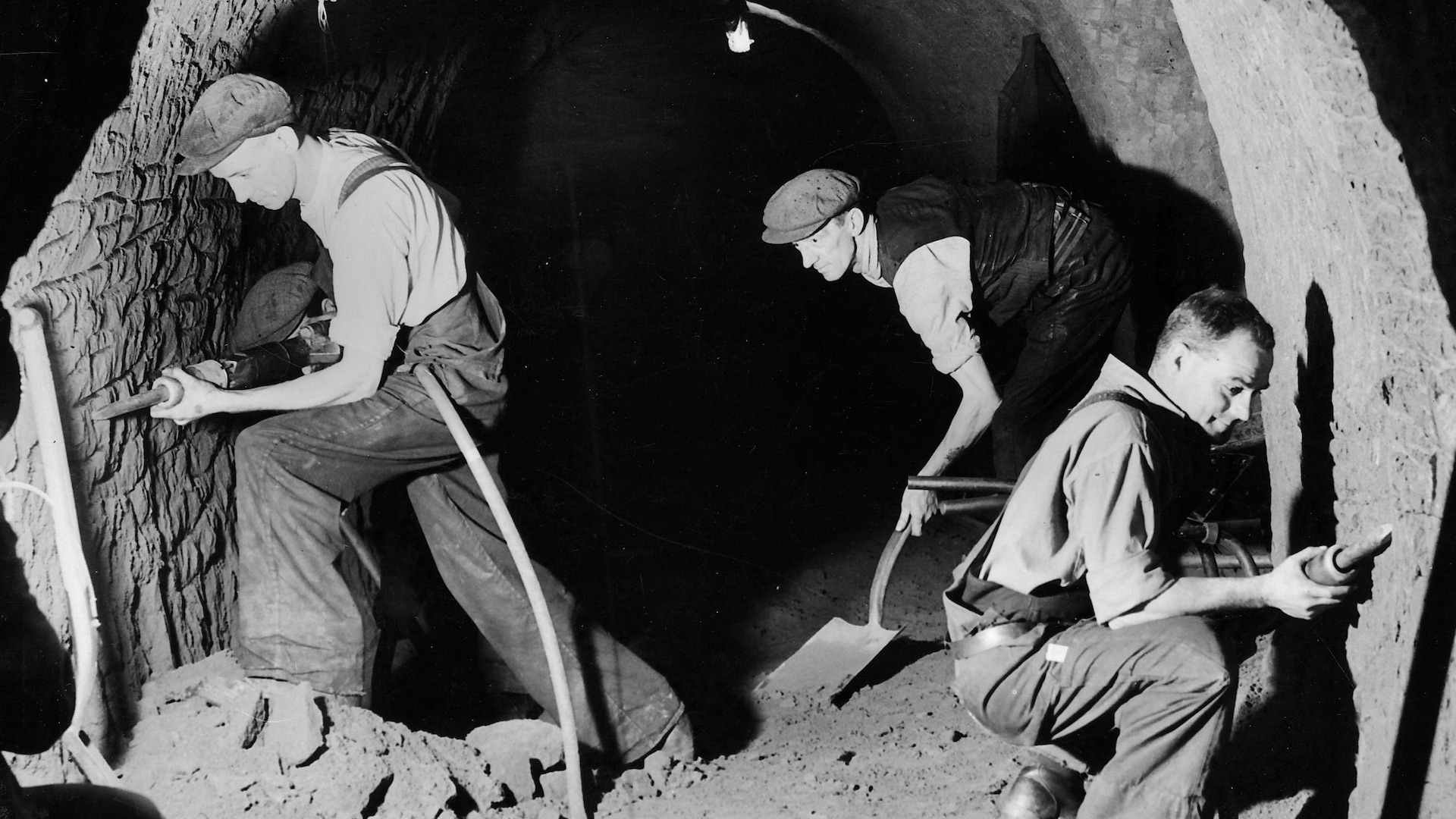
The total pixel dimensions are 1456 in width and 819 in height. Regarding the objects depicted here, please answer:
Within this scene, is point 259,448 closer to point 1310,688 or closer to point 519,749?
point 519,749

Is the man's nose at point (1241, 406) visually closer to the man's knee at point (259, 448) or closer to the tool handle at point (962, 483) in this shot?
the tool handle at point (962, 483)

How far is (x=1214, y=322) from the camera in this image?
254 centimetres

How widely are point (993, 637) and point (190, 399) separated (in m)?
2.19

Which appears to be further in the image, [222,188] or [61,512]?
[222,188]

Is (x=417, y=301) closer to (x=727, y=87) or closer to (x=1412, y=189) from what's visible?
(x=1412, y=189)

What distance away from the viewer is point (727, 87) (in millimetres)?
7539

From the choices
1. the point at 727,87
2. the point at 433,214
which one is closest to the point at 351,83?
the point at 433,214

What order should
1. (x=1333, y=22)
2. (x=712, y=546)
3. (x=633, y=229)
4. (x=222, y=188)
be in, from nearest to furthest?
(x=1333, y=22)
(x=222, y=188)
(x=712, y=546)
(x=633, y=229)

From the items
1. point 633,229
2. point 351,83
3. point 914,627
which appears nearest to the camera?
point 351,83

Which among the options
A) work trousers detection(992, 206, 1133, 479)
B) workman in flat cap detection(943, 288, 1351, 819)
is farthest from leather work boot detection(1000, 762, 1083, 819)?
work trousers detection(992, 206, 1133, 479)

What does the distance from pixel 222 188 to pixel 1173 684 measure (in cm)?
300

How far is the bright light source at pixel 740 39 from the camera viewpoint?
22.8 feet

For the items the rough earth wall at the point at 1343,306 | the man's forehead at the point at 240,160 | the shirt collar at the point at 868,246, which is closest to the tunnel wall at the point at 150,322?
the man's forehead at the point at 240,160

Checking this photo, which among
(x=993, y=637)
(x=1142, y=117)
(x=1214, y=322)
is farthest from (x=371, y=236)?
(x=1142, y=117)
